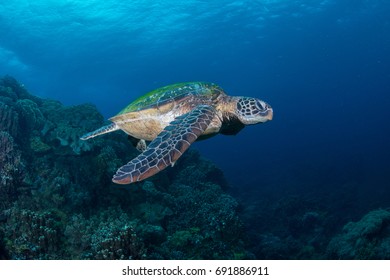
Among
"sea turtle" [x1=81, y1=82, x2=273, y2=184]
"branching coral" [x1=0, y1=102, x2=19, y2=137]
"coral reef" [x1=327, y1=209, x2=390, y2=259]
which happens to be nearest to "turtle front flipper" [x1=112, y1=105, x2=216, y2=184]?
"sea turtle" [x1=81, y1=82, x2=273, y2=184]

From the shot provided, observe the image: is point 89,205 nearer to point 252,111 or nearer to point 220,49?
point 252,111

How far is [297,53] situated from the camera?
A: 6331 cm

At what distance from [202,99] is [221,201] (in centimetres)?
466

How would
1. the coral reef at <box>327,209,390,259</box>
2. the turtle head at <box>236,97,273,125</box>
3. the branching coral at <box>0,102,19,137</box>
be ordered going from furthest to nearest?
the branching coral at <box>0,102,19,137</box>
the coral reef at <box>327,209,390,259</box>
the turtle head at <box>236,97,273,125</box>

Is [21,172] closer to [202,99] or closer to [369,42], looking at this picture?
[202,99]

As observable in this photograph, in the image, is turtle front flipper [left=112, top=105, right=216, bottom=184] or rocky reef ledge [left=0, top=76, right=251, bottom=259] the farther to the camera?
rocky reef ledge [left=0, top=76, right=251, bottom=259]

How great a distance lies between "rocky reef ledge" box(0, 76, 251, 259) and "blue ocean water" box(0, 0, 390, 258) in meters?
9.41

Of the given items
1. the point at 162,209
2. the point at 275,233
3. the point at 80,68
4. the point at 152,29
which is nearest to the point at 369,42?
the point at 152,29

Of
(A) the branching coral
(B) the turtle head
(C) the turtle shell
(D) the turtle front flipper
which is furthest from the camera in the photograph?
(A) the branching coral

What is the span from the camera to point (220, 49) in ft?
154

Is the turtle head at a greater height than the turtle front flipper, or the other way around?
the turtle front flipper

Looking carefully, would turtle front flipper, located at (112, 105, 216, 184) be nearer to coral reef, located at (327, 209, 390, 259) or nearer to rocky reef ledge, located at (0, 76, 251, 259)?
rocky reef ledge, located at (0, 76, 251, 259)

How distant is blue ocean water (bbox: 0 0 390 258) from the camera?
79.7 ft

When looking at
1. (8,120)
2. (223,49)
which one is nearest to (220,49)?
(223,49)
